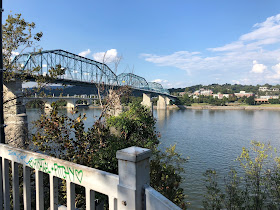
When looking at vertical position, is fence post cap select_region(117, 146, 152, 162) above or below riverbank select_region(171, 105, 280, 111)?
above

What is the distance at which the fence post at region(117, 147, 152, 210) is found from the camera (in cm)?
152

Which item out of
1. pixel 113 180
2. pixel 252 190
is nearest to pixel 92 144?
pixel 113 180

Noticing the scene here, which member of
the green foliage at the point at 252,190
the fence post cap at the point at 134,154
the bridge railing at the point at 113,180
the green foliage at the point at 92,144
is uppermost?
the fence post cap at the point at 134,154

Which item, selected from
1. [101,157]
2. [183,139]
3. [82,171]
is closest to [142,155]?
[82,171]

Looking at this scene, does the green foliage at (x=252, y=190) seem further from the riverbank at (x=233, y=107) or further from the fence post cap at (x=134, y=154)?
the riverbank at (x=233, y=107)

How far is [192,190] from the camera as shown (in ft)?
35.1

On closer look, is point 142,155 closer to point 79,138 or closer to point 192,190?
point 79,138

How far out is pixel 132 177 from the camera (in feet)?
5.04

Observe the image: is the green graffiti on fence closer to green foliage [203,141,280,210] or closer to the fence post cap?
the fence post cap

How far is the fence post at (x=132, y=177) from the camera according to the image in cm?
152

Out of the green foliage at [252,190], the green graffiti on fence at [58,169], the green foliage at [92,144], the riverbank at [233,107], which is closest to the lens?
the green graffiti on fence at [58,169]

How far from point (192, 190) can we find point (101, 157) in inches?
280

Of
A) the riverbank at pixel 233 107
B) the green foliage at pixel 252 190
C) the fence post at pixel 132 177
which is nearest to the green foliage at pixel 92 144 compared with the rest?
the green foliage at pixel 252 190

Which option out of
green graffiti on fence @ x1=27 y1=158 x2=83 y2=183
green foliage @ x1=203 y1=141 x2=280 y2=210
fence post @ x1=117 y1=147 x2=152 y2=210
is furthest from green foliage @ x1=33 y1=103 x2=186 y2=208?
fence post @ x1=117 y1=147 x2=152 y2=210
